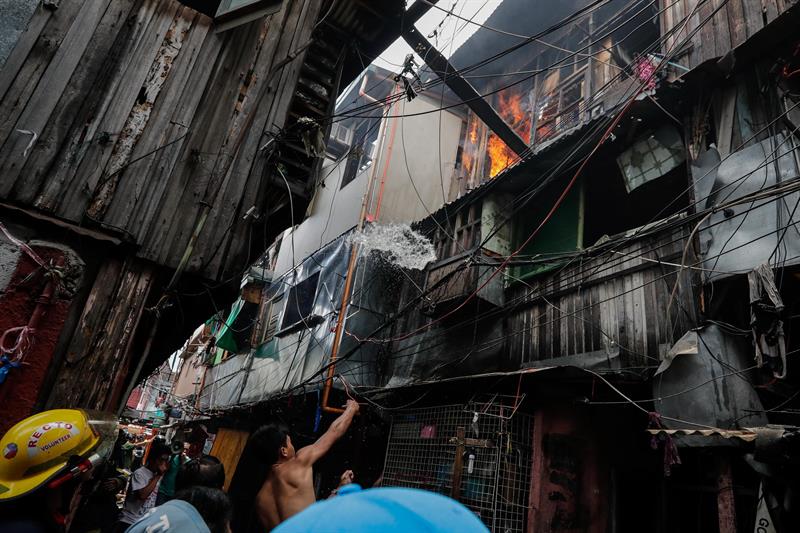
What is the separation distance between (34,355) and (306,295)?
10871 millimetres

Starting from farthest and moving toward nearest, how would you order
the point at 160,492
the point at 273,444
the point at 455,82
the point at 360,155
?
the point at 360,155 → the point at 455,82 → the point at 160,492 → the point at 273,444

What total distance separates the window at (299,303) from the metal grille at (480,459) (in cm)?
672

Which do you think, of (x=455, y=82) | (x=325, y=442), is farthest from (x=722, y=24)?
(x=325, y=442)

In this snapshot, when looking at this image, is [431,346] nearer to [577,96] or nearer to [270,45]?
[270,45]

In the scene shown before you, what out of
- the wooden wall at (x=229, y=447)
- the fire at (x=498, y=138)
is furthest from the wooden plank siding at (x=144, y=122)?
the wooden wall at (x=229, y=447)

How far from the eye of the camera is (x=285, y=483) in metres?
4.08

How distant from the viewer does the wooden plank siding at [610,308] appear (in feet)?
20.2

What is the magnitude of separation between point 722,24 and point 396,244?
29.0 ft

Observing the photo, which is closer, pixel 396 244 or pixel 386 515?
pixel 386 515

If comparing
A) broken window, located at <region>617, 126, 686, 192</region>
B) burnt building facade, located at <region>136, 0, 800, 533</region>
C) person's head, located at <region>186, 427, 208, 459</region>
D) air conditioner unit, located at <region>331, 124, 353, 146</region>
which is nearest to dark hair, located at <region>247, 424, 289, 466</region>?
burnt building facade, located at <region>136, 0, 800, 533</region>

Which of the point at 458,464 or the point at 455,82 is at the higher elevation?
the point at 455,82

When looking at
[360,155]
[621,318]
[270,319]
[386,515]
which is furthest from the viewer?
[270,319]

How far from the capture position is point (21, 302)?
13.6ft

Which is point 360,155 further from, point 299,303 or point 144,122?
point 144,122
